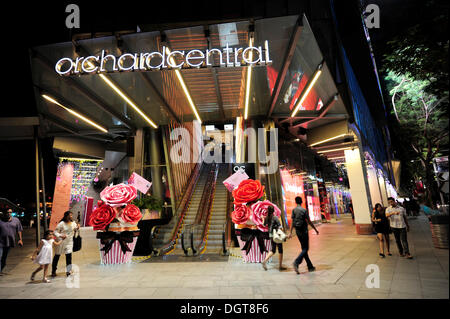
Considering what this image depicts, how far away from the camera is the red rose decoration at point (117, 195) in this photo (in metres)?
6.16

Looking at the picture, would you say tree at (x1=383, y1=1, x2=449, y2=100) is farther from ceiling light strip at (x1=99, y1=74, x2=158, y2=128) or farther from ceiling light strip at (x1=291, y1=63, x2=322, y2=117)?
ceiling light strip at (x1=99, y1=74, x2=158, y2=128)

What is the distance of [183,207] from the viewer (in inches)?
396

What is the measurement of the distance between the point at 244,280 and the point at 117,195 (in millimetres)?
3930

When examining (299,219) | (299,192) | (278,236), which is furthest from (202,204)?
(299,192)

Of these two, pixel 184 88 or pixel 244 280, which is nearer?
pixel 244 280

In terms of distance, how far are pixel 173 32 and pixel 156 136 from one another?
281 inches

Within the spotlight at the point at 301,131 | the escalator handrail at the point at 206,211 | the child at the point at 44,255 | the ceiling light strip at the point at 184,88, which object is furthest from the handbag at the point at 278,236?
the spotlight at the point at 301,131

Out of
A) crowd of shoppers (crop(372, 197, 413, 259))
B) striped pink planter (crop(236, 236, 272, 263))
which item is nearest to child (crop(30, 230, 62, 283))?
striped pink planter (crop(236, 236, 272, 263))

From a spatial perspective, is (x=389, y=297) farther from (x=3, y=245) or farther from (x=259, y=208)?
(x=3, y=245)

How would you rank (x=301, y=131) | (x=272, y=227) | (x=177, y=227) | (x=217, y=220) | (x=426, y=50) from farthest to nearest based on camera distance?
(x=301, y=131), (x=217, y=220), (x=177, y=227), (x=272, y=227), (x=426, y=50)

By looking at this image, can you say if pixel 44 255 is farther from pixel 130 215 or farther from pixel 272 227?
pixel 272 227

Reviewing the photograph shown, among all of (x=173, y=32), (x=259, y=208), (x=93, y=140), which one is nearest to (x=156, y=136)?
(x=93, y=140)

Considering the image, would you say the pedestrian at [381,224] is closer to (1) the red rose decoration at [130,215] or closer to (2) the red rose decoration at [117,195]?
(1) the red rose decoration at [130,215]

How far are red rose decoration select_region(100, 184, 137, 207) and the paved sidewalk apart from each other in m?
1.57
